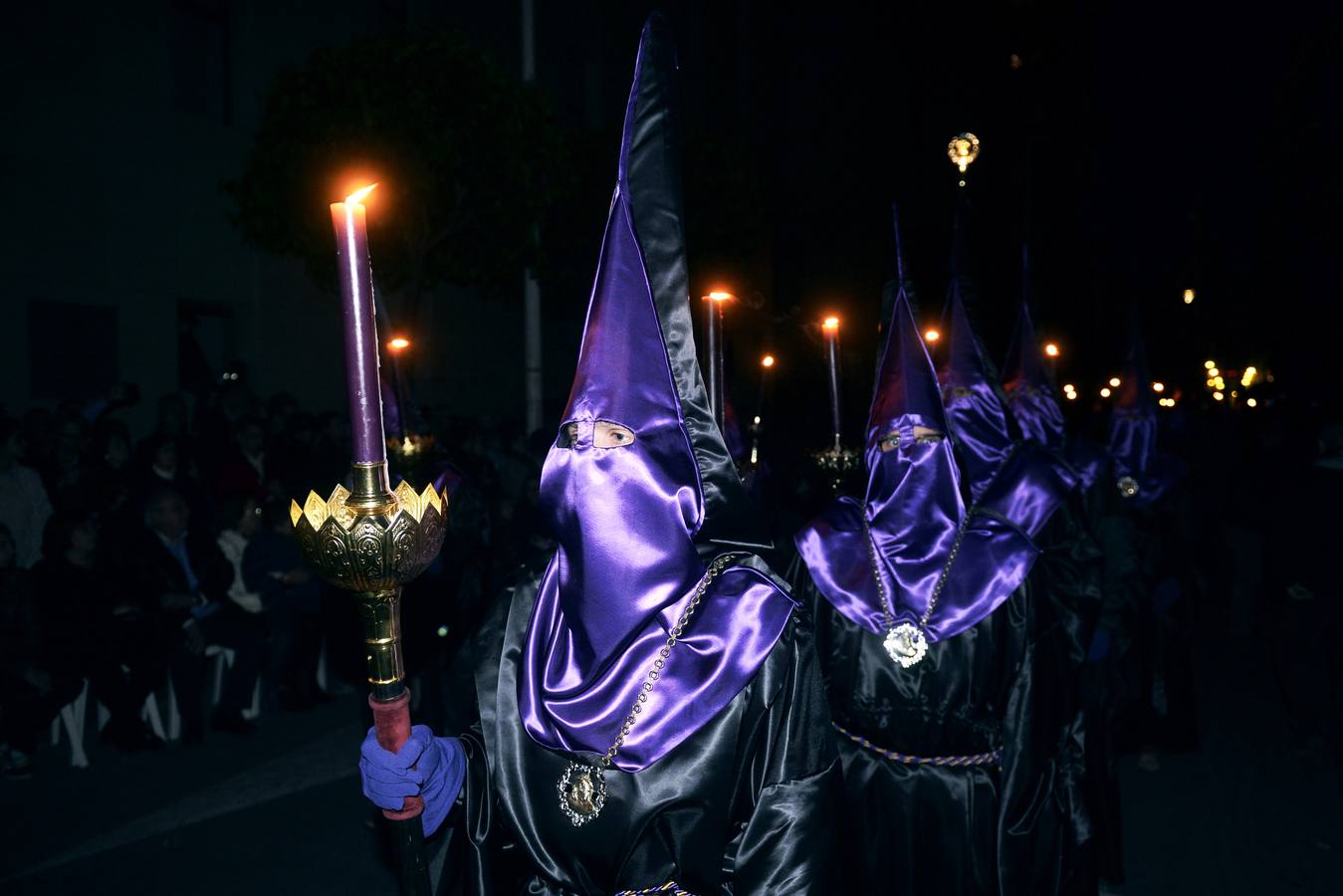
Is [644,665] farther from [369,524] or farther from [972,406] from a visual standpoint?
[972,406]

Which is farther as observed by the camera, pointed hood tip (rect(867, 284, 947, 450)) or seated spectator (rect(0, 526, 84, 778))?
seated spectator (rect(0, 526, 84, 778))

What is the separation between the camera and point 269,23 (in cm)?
1220

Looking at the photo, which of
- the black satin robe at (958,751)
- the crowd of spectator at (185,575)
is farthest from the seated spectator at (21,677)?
the black satin robe at (958,751)

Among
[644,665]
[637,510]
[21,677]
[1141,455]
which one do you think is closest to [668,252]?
[637,510]

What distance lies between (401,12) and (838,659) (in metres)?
13.8

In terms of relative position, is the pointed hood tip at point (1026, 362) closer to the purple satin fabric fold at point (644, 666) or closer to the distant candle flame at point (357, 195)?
the purple satin fabric fold at point (644, 666)

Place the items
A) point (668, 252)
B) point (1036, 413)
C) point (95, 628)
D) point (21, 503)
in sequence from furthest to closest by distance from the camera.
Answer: point (1036, 413) < point (21, 503) < point (95, 628) < point (668, 252)

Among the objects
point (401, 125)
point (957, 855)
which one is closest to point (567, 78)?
point (401, 125)

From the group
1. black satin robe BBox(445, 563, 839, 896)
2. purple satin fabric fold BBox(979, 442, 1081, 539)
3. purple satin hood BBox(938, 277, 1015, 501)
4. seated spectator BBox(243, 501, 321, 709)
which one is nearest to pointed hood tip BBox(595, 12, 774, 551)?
black satin robe BBox(445, 563, 839, 896)

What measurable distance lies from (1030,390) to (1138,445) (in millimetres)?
885

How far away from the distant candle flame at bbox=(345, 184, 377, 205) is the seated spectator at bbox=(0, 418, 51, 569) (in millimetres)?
6853

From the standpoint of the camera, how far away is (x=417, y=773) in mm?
1827

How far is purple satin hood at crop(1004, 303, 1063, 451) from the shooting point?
24.2 ft

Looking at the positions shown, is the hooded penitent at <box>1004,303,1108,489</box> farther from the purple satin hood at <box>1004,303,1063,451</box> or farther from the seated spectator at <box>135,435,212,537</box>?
the seated spectator at <box>135,435,212,537</box>
